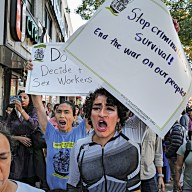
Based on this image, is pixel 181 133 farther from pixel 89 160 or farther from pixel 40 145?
pixel 89 160

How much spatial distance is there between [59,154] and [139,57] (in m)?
1.61

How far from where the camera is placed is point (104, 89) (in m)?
2.63

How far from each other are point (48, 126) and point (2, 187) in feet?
6.93

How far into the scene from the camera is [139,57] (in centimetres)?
250

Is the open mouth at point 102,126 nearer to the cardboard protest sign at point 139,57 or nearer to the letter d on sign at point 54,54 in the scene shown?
the cardboard protest sign at point 139,57

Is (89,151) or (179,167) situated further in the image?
(179,167)

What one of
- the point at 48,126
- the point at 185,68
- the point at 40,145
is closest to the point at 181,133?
the point at 40,145

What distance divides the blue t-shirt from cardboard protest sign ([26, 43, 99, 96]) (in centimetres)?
41

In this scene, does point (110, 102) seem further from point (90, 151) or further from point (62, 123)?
point (62, 123)

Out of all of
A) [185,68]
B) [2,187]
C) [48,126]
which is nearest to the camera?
[2,187]

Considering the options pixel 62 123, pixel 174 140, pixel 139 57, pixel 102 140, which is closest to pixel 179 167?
pixel 62 123

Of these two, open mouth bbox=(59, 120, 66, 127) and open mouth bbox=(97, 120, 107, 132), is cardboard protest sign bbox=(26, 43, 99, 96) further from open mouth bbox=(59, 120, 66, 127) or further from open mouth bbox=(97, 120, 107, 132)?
open mouth bbox=(97, 120, 107, 132)

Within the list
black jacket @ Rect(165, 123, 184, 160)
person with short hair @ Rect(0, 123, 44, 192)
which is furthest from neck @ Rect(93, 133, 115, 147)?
black jacket @ Rect(165, 123, 184, 160)

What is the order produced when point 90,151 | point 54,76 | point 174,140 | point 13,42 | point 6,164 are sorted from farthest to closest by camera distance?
point 13,42, point 174,140, point 54,76, point 90,151, point 6,164
